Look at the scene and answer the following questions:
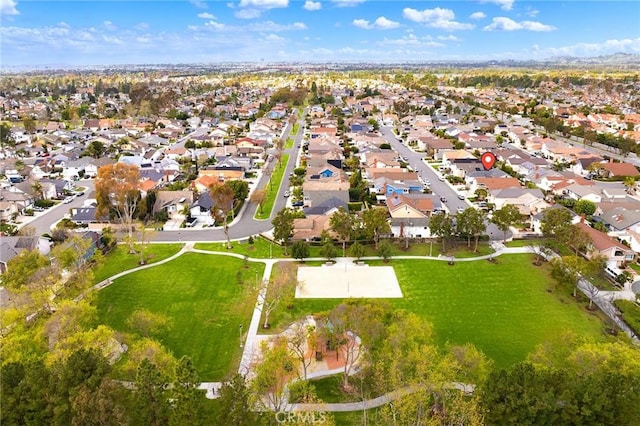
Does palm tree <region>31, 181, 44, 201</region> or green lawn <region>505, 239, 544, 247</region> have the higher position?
palm tree <region>31, 181, 44, 201</region>

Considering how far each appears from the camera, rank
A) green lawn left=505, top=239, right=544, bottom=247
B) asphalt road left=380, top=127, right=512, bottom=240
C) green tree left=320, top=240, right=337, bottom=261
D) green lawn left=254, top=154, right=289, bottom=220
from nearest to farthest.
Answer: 1. green tree left=320, top=240, right=337, bottom=261
2. green lawn left=505, top=239, right=544, bottom=247
3. asphalt road left=380, top=127, right=512, bottom=240
4. green lawn left=254, top=154, right=289, bottom=220

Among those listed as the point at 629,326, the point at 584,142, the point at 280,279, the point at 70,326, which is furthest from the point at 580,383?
the point at 584,142

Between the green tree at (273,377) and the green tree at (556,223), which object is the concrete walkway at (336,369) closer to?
the green tree at (273,377)

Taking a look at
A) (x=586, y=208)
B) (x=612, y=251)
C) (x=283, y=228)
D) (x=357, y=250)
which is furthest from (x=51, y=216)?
(x=586, y=208)

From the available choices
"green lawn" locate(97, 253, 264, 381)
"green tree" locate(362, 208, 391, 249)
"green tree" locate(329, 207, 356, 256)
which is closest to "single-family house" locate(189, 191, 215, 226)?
"green lawn" locate(97, 253, 264, 381)

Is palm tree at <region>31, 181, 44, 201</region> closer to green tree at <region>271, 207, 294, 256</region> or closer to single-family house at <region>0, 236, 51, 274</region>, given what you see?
single-family house at <region>0, 236, 51, 274</region>

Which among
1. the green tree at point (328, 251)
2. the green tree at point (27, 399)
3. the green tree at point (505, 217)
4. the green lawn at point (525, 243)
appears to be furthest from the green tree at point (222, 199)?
the green lawn at point (525, 243)

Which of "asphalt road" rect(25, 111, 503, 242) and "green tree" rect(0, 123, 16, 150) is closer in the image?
"asphalt road" rect(25, 111, 503, 242)

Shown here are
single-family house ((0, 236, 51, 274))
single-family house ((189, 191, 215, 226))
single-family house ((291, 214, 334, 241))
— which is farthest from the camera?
single-family house ((189, 191, 215, 226))
